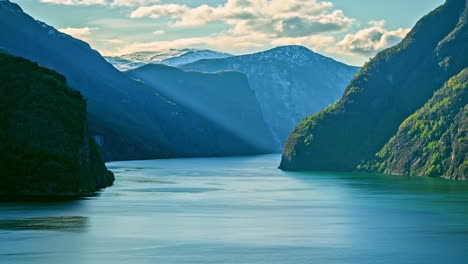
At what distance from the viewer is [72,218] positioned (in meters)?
109

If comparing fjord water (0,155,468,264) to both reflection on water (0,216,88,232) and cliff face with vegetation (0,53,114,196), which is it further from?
cliff face with vegetation (0,53,114,196)

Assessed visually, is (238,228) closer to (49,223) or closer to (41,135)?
(49,223)

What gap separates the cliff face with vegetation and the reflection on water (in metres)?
34.2

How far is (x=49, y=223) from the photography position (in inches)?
4038

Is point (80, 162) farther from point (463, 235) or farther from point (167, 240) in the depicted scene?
point (463, 235)

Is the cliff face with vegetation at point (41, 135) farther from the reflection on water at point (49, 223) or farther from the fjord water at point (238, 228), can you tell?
the reflection on water at point (49, 223)

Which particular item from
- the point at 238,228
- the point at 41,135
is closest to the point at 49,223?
the point at 238,228

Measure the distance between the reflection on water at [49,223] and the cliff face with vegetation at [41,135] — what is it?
34.2m

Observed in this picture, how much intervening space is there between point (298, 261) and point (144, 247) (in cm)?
1721

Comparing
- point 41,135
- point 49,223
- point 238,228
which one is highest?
point 41,135

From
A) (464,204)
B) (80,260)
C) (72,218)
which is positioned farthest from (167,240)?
(464,204)

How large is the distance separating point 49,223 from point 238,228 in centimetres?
2313

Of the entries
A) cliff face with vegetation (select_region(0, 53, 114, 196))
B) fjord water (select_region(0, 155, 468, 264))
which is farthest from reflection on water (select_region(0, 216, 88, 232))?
cliff face with vegetation (select_region(0, 53, 114, 196))

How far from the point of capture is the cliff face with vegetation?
141500 mm
